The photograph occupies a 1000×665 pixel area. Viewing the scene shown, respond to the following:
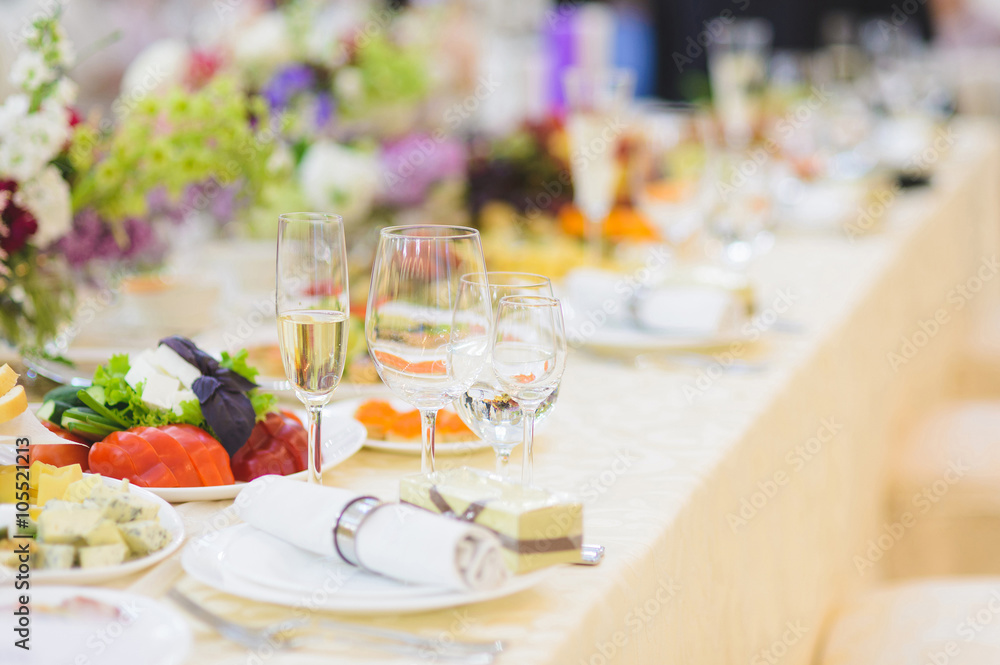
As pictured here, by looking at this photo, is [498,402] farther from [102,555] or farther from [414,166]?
[414,166]

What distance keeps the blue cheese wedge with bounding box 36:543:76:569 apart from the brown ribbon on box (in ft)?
0.80

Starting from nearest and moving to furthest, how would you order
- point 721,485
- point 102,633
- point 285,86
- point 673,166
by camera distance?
point 102,633 → point 721,485 → point 673,166 → point 285,86

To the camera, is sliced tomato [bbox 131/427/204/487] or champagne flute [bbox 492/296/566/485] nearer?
champagne flute [bbox 492/296/566/485]

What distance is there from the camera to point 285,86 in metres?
2.04

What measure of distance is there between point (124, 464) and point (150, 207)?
82cm

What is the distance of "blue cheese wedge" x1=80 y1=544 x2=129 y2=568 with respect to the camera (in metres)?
0.71

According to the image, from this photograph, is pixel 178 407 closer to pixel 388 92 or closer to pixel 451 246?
pixel 451 246

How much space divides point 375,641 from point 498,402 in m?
0.27

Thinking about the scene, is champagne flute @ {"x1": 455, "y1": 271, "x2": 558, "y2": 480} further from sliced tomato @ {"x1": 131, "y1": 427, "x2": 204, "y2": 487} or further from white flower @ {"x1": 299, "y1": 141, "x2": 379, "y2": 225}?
white flower @ {"x1": 299, "y1": 141, "x2": 379, "y2": 225}

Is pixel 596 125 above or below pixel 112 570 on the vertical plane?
above

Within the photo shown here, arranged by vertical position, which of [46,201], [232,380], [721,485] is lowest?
[721,485]

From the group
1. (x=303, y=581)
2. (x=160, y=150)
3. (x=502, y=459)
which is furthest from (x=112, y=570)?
(x=160, y=150)

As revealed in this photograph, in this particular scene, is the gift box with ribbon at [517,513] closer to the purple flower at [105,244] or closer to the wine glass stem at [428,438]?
the wine glass stem at [428,438]

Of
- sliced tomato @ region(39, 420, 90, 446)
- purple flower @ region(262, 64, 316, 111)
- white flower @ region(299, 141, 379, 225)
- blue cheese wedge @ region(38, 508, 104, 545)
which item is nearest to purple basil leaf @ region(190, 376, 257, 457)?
sliced tomato @ region(39, 420, 90, 446)
